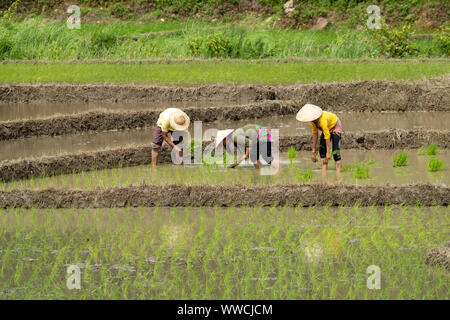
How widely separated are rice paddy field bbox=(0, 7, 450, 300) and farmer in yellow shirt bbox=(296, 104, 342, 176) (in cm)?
15

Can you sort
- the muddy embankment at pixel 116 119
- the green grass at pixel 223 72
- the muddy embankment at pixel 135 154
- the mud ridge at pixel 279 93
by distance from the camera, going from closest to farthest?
1. the muddy embankment at pixel 135 154
2. the muddy embankment at pixel 116 119
3. the mud ridge at pixel 279 93
4. the green grass at pixel 223 72

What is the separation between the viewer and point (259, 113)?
10562 millimetres

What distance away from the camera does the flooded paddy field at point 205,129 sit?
8.77m

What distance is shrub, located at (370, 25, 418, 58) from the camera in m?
14.2

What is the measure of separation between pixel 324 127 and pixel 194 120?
318 centimetres

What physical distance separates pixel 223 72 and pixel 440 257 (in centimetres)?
813

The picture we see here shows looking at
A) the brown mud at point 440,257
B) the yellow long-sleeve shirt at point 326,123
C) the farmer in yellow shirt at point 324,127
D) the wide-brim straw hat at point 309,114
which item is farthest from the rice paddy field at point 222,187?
the wide-brim straw hat at point 309,114

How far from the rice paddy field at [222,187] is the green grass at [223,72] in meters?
0.03

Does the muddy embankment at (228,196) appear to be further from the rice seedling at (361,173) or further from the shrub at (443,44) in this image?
the shrub at (443,44)

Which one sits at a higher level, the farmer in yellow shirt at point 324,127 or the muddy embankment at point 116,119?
the farmer in yellow shirt at point 324,127

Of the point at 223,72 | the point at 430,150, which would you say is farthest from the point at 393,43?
the point at 430,150

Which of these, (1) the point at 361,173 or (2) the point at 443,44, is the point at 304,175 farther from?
(2) the point at 443,44

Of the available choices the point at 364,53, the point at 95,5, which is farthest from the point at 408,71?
the point at 95,5
